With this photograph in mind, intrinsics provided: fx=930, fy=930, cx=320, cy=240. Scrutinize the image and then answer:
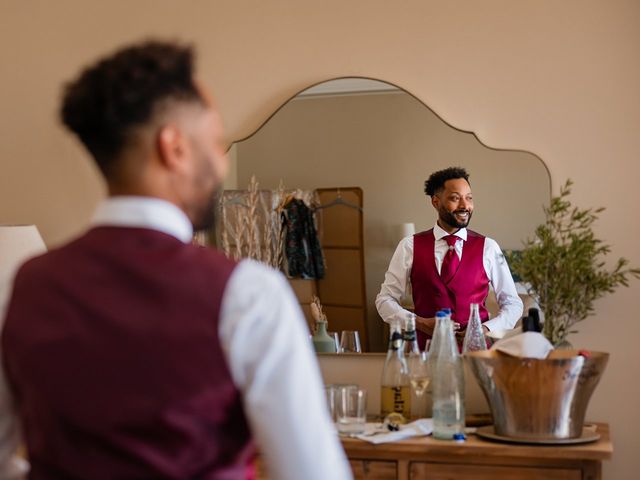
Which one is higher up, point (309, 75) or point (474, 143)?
point (309, 75)

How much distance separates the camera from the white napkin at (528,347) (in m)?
2.35

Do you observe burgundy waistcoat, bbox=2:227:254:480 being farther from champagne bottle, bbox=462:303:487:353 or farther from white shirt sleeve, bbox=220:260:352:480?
champagne bottle, bbox=462:303:487:353

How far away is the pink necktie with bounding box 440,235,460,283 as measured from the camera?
9.29 feet

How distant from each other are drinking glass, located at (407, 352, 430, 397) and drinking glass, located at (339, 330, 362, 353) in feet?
0.73

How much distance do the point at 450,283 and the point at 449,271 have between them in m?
0.04

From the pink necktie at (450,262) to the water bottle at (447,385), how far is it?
0.20 metres

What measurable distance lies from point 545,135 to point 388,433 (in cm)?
100

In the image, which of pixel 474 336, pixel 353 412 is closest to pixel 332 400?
pixel 353 412

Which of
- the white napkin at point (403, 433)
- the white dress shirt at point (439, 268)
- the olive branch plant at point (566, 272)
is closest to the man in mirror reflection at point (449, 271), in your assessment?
the white dress shirt at point (439, 268)

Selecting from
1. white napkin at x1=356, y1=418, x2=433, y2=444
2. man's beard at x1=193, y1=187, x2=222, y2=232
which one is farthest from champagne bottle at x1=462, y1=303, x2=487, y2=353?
man's beard at x1=193, y1=187, x2=222, y2=232

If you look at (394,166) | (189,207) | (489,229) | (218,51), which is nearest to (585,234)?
(489,229)

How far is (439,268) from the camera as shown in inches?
112

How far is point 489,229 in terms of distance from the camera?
2.78 meters

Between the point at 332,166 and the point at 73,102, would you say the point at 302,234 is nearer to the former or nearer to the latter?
the point at 332,166
